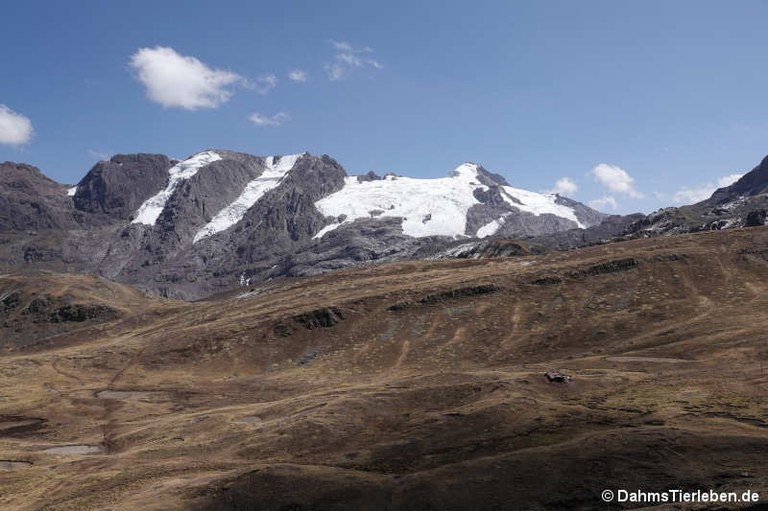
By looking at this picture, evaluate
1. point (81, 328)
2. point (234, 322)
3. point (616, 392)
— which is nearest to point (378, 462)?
point (616, 392)

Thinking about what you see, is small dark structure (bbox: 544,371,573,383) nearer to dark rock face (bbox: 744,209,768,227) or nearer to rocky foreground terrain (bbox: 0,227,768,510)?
rocky foreground terrain (bbox: 0,227,768,510)

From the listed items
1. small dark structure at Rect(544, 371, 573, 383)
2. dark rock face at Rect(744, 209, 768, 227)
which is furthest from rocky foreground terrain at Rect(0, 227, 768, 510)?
dark rock face at Rect(744, 209, 768, 227)

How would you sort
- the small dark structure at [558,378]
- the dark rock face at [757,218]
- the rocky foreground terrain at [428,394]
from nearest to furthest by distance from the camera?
the rocky foreground terrain at [428,394] → the small dark structure at [558,378] → the dark rock face at [757,218]

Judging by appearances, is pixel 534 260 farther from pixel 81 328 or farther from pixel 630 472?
pixel 81 328

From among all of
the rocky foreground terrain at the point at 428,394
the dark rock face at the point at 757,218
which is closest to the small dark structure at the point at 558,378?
the rocky foreground terrain at the point at 428,394

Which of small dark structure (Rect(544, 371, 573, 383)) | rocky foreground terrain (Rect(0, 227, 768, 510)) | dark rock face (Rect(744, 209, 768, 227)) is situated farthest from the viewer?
dark rock face (Rect(744, 209, 768, 227))

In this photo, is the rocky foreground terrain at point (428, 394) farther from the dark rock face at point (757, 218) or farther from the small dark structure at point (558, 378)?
the dark rock face at point (757, 218)

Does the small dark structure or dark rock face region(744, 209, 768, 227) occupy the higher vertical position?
dark rock face region(744, 209, 768, 227)

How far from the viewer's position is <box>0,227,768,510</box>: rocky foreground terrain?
45281 mm

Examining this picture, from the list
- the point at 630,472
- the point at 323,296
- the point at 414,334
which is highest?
the point at 323,296

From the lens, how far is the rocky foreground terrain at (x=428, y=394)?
45.3 meters

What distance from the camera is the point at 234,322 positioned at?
138 meters

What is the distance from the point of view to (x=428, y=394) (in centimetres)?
7069

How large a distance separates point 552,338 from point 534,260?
52.9 m
